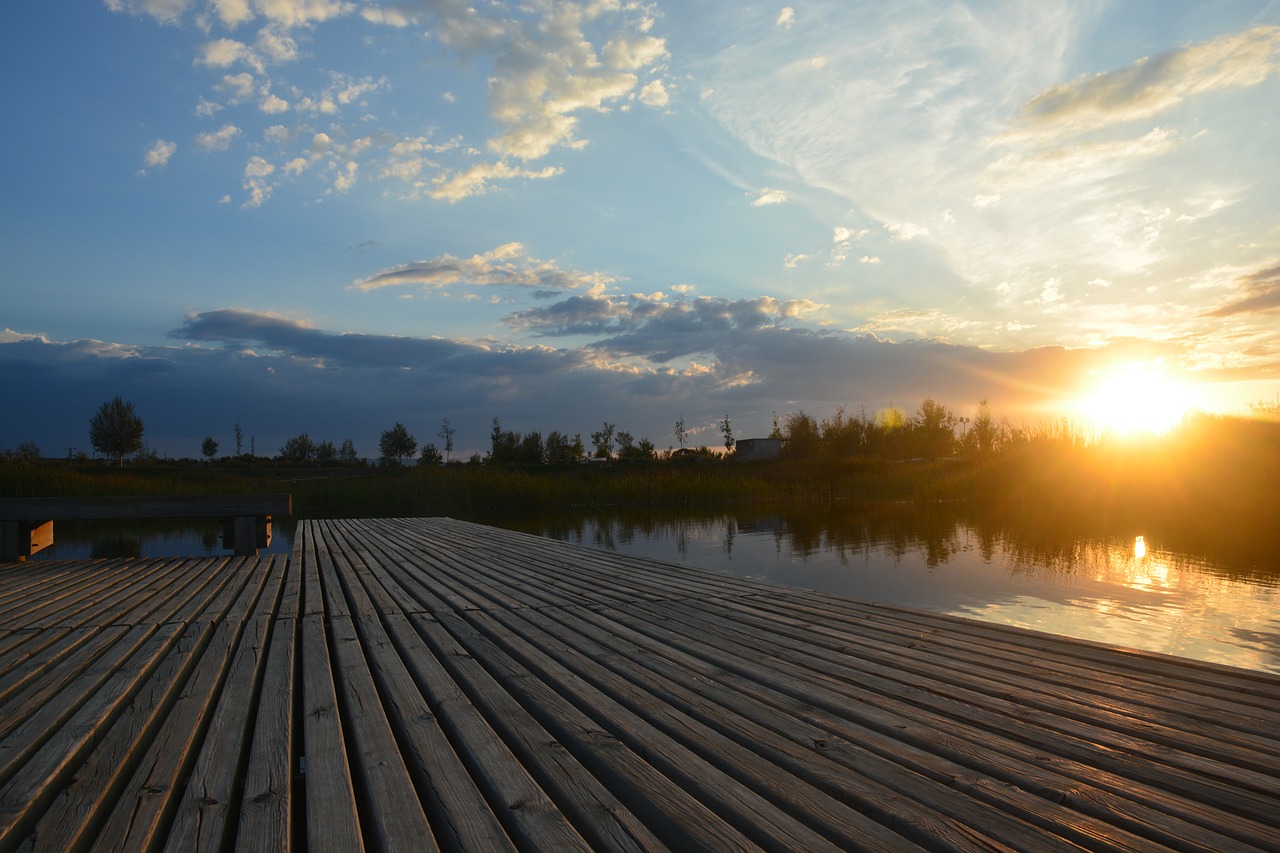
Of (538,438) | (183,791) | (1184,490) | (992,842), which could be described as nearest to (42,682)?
(183,791)

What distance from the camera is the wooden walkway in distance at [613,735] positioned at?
5.09 feet

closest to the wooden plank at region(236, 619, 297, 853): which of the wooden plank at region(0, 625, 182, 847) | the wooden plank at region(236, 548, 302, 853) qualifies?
the wooden plank at region(236, 548, 302, 853)

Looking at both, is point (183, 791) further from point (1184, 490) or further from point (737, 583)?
point (1184, 490)

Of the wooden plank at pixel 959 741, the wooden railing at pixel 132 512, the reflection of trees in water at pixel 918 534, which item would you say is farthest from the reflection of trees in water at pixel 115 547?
the wooden plank at pixel 959 741

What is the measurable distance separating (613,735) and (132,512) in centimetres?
647

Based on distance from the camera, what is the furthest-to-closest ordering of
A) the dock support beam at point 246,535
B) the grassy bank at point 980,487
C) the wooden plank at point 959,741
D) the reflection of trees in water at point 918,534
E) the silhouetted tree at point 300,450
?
the silhouetted tree at point 300,450
the grassy bank at point 980,487
the reflection of trees in water at point 918,534
the dock support beam at point 246,535
the wooden plank at point 959,741

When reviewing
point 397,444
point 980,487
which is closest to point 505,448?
point 397,444

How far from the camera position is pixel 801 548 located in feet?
38.0

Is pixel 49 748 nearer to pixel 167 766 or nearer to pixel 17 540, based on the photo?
pixel 167 766

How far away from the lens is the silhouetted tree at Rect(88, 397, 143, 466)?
42.8m

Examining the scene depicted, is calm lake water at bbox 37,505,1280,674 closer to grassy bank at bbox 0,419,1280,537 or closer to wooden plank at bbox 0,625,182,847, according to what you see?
grassy bank at bbox 0,419,1280,537

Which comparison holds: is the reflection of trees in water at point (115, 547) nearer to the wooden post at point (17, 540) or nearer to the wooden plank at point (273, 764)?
the wooden post at point (17, 540)

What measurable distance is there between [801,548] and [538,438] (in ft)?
137

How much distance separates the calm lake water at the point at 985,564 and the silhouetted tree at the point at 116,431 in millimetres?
30618
